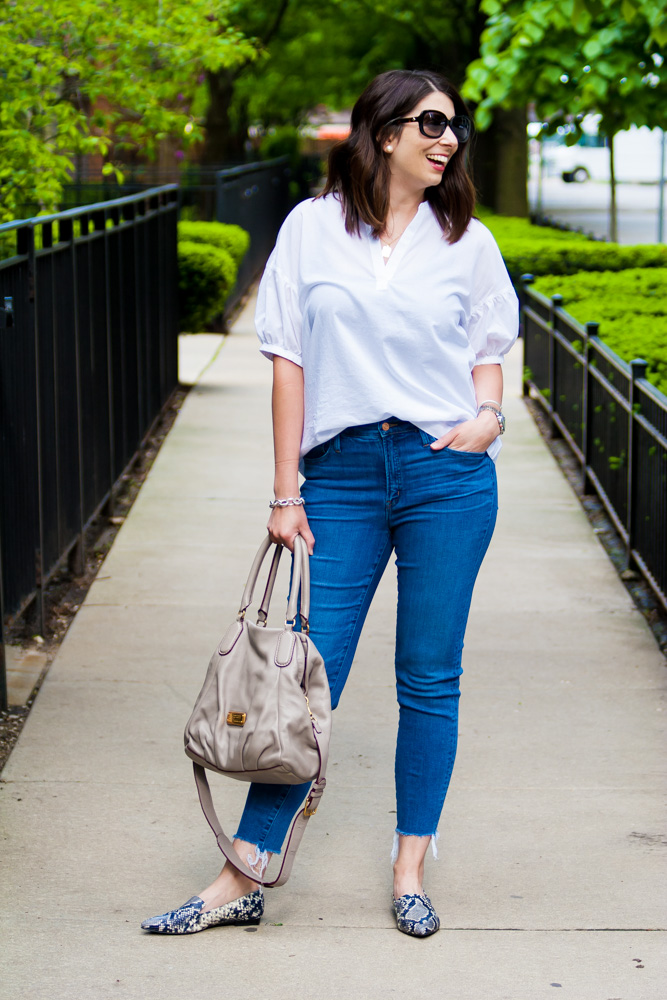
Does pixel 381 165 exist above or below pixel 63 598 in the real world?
above

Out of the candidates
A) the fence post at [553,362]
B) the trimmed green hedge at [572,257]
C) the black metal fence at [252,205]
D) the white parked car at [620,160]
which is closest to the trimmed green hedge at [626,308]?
the fence post at [553,362]

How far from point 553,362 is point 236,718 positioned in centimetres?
702

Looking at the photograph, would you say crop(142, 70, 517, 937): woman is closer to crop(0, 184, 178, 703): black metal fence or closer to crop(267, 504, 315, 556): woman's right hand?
crop(267, 504, 315, 556): woman's right hand

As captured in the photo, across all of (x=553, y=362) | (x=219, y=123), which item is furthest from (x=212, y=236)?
(x=219, y=123)

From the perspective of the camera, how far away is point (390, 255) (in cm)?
303

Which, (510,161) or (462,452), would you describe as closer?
(462,452)

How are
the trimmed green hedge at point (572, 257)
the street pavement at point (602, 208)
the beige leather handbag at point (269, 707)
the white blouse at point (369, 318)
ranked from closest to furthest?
the beige leather handbag at point (269, 707)
the white blouse at point (369, 318)
the trimmed green hedge at point (572, 257)
the street pavement at point (602, 208)

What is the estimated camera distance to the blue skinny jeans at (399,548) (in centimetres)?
303

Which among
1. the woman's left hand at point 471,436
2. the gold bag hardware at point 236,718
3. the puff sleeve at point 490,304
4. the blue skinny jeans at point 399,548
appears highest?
the puff sleeve at point 490,304

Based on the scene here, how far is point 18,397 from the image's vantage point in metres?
4.75

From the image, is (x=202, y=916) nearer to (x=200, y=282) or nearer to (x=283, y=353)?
(x=283, y=353)

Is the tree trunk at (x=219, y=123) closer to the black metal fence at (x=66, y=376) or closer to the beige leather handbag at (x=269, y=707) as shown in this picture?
the black metal fence at (x=66, y=376)

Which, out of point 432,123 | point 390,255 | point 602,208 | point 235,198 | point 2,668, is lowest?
point 2,668

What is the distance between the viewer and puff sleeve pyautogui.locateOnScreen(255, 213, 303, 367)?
120 inches
